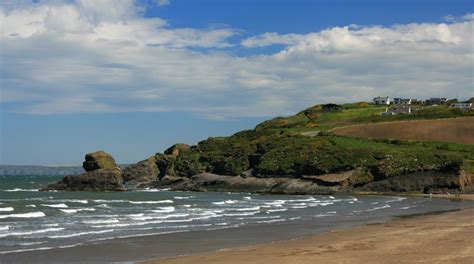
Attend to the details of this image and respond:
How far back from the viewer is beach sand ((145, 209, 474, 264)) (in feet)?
69.2

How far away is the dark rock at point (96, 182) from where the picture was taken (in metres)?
93.7

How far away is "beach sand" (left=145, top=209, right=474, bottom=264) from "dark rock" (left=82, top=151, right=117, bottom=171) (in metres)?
90.1

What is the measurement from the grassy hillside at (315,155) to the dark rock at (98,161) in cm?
1059

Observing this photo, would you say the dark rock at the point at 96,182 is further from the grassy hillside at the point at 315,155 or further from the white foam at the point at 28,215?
the white foam at the point at 28,215

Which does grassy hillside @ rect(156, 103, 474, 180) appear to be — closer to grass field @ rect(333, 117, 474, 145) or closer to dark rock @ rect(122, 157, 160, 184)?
dark rock @ rect(122, 157, 160, 184)

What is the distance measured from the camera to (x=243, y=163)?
346 ft

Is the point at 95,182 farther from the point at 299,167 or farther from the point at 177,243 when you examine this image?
the point at 177,243

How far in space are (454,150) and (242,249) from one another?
A: 3341 inches

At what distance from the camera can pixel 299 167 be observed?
98000 millimetres

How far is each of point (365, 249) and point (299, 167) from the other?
74.4 metres

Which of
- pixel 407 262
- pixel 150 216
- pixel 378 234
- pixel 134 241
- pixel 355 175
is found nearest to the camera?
pixel 407 262

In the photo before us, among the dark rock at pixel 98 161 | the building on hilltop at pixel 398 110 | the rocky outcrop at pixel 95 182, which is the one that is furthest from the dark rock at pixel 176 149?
the building on hilltop at pixel 398 110

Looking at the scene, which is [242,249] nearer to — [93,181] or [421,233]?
[421,233]

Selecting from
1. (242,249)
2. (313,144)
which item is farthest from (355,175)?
(242,249)
